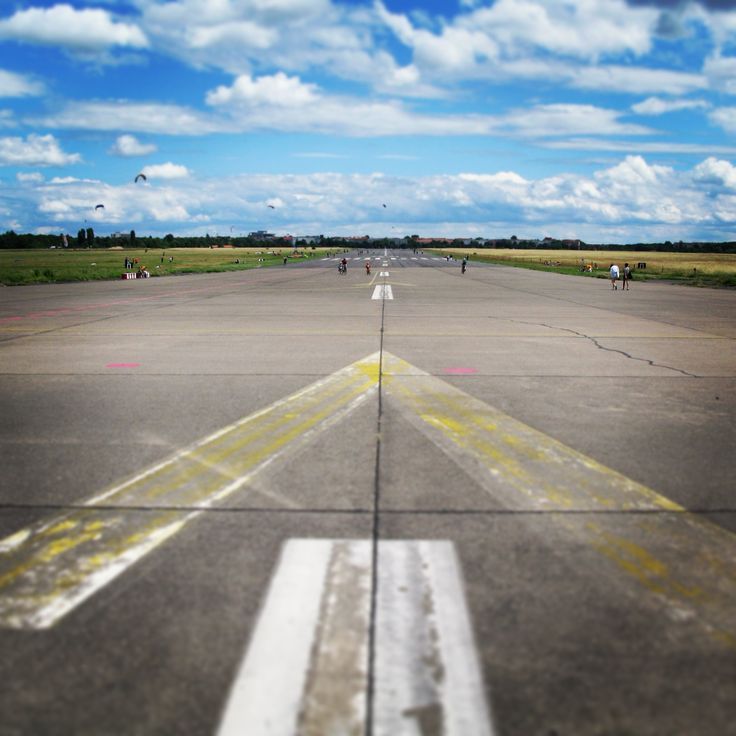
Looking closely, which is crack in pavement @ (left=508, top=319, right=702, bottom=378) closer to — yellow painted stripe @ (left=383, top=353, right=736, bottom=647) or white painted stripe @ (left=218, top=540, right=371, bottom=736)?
yellow painted stripe @ (left=383, top=353, right=736, bottom=647)

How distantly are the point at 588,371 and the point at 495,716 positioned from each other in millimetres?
8253

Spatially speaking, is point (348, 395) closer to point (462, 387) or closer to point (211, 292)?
point (462, 387)

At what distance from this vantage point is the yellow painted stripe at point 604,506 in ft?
11.5

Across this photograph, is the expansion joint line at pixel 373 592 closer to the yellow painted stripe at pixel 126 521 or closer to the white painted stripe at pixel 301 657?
the white painted stripe at pixel 301 657

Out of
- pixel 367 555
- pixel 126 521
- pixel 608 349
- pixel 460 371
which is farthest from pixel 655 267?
pixel 126 521

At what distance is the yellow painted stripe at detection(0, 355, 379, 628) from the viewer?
3469mm

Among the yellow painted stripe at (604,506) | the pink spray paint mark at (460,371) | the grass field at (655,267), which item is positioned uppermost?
the grass field at (655,267)

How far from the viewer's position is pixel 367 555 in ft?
12.6

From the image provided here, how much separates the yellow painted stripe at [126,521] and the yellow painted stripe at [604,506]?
1599 millimetres

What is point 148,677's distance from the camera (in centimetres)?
275

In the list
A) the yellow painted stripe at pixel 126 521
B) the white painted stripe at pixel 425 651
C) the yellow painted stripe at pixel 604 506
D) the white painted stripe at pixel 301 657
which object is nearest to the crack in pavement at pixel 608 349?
the yellow painted stripe at pixel 604 506

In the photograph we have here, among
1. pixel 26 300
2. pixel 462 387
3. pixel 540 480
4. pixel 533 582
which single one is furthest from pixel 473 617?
pixel 26 300

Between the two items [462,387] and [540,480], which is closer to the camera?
[540,480]

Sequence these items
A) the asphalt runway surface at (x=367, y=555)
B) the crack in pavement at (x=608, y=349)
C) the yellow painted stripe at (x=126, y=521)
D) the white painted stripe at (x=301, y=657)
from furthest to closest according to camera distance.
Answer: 1. the crack in pavement at (x=608, y=349)
2. the yellow painted stripe at (x=126, y=521)
3. the asphalt runway surface at (x=367, y=555)
4. the white painted stripe at (x=301, y=657)
